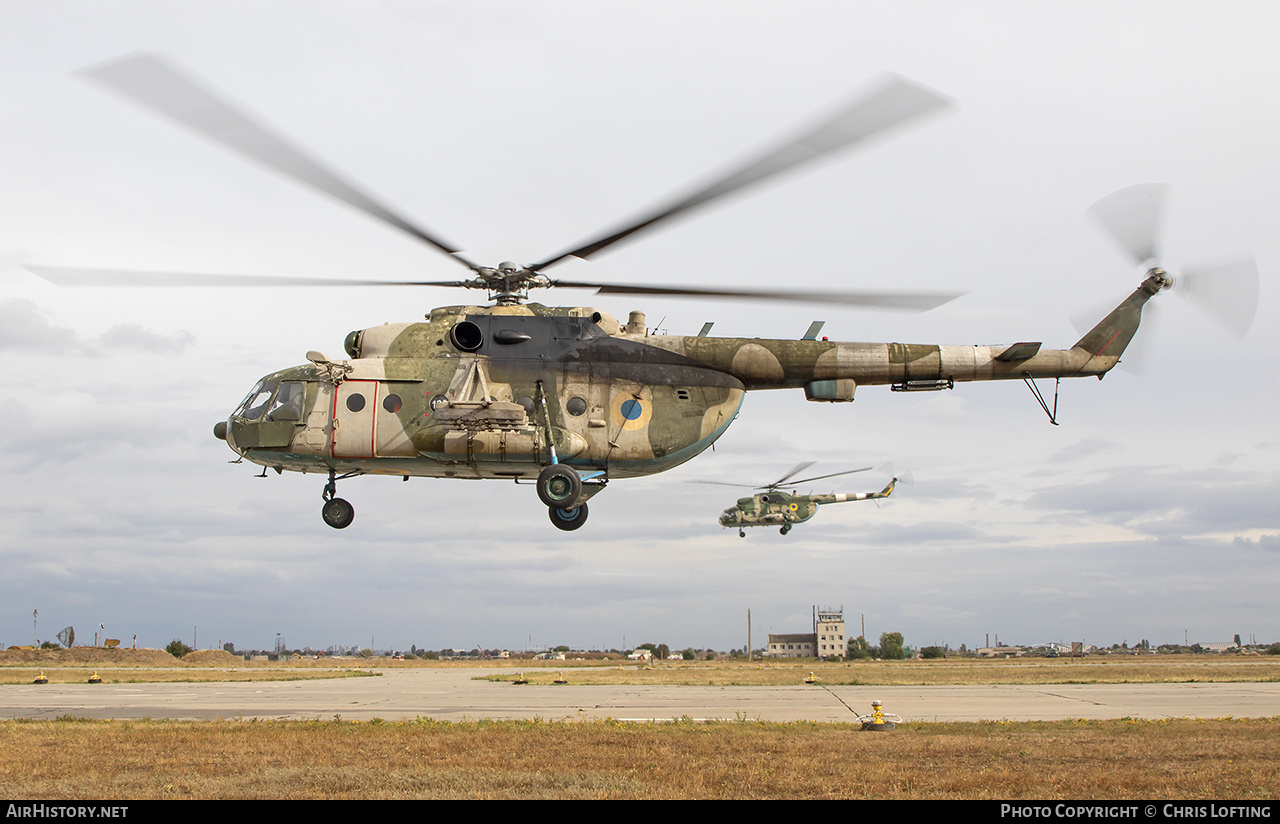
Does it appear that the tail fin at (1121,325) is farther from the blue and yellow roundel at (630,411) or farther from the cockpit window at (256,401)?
the cockpit window at (256,401)

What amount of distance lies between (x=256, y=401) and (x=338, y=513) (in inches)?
93.0

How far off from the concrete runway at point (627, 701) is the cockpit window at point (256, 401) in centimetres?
819

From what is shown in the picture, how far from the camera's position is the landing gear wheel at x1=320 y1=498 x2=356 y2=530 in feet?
49.4

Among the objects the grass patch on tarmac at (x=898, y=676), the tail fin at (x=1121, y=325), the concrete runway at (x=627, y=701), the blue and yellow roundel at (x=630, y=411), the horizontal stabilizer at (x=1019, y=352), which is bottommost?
the grass patch on tarmac at (x=898, y=676)

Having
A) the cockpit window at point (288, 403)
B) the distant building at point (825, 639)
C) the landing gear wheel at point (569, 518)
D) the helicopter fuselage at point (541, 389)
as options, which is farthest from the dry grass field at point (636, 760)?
the distant building at point (825, 639)

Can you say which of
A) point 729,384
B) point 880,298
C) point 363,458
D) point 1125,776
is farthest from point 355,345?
point 1125,776

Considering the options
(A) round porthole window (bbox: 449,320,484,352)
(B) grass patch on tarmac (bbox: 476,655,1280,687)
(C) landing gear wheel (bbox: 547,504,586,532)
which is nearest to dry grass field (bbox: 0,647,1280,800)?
(C) landing gear wheel (bbox: 547,504,586,532)

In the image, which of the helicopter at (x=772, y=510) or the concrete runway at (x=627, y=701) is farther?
the helicopter at (x=772, y=510)

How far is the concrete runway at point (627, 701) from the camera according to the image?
69.8ft

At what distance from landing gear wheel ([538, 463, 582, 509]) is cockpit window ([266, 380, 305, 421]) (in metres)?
4.23

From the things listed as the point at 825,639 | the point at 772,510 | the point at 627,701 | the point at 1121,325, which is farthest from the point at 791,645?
the point at 1121,325

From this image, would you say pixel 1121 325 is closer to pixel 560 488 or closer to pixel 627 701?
pixel 560 488

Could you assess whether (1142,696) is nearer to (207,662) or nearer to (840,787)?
(840,787)

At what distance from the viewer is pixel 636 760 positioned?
13586 mm
